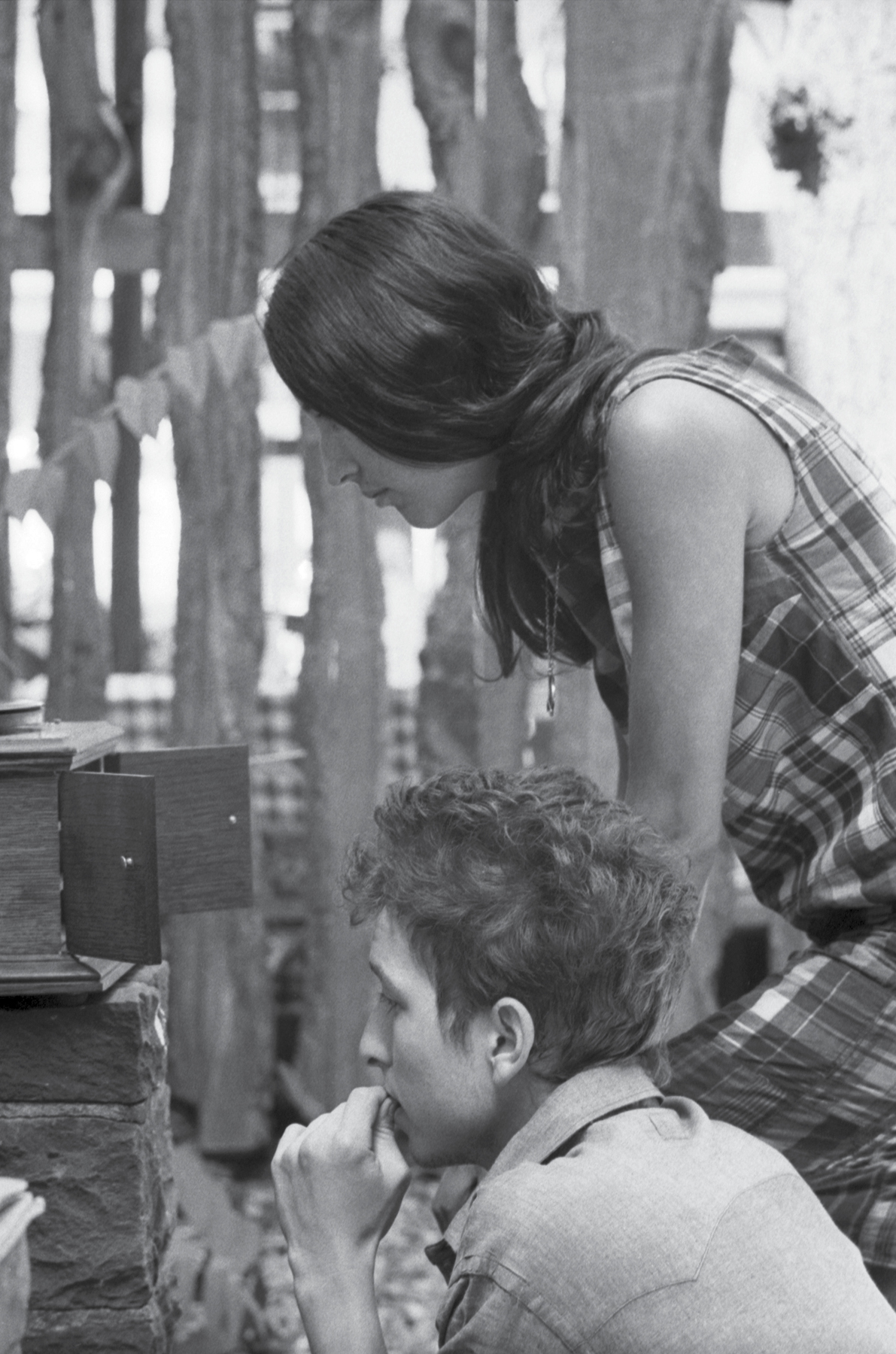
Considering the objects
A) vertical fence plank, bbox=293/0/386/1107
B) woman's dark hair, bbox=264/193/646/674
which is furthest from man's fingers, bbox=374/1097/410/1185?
vertical fence plank, bbox=293/0/386/1107

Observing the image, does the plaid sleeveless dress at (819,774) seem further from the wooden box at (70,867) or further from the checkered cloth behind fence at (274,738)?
the checkered cloth behind fence at (274,738)

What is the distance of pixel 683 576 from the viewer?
1.64 m

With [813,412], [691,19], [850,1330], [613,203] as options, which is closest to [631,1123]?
[850,1330]

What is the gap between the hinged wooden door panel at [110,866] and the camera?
A: 155 centimetres

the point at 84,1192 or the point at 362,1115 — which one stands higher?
the point at 362,1115

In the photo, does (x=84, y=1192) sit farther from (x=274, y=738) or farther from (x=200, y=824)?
(x=274, y=738)

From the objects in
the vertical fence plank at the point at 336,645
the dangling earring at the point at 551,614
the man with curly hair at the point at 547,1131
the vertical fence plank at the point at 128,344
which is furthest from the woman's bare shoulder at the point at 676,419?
the vertical fence plank at the point at 128,344

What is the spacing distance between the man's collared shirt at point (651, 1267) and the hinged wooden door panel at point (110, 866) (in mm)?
414

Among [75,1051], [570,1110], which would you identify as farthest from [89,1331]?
[570,1110]

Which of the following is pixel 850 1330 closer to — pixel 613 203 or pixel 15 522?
pixel 613 203

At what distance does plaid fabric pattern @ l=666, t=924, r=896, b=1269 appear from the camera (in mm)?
1696

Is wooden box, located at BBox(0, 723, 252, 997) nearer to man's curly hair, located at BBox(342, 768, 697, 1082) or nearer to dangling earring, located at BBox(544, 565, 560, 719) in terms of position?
man's curly hair, located at BBox(342, 768, 697, 1082)

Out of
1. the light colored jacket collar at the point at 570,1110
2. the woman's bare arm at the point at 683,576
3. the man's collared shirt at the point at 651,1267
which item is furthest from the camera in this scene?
the woman's bare arm at the point at 683,576

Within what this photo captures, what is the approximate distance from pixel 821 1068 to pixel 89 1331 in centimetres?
74
